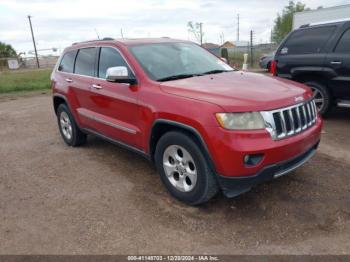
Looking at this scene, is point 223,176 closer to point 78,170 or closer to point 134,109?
point 134,109

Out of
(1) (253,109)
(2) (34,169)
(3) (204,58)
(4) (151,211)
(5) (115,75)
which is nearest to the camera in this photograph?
(1) (253,109)

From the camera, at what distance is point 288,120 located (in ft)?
10.6

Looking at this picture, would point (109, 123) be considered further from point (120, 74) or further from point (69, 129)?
point (69, 129)

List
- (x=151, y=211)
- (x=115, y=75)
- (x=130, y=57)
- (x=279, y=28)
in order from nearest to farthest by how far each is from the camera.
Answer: (x=151, y=211), (x=115, y=75), (x=130, y=57), (x=279, y=28)

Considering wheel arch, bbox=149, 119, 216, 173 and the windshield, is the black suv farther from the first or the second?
wheel arch, bbox=149, 119, 216, 173

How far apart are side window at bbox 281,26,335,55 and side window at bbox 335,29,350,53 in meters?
0.27

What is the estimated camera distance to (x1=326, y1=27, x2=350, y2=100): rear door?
6.09m

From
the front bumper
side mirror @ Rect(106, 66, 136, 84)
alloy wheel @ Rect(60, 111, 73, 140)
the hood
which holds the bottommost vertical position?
alloy wheel @ Rect(60, 111, 73, 140)

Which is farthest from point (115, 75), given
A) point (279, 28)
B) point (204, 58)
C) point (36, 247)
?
point (279, 28)

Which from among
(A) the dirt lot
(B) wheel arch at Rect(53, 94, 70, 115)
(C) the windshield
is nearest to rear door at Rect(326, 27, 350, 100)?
(A) the dirt lot

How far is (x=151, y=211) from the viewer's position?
3586 mm

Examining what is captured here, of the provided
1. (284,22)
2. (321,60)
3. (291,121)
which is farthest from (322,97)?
(284,22)

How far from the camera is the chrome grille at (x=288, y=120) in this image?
3.08 metres

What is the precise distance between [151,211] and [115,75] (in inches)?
61.5
